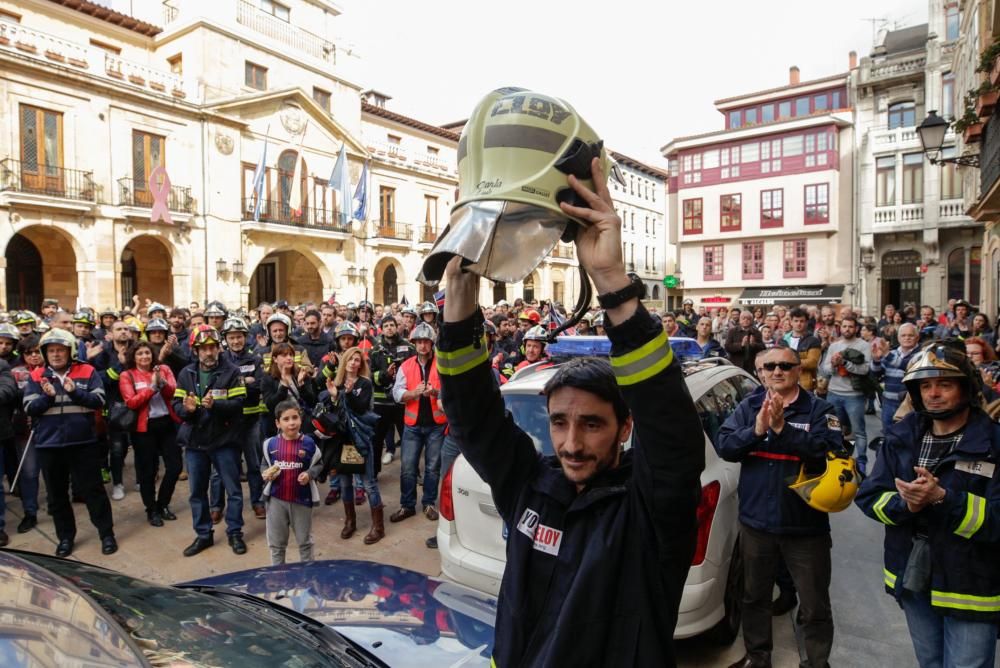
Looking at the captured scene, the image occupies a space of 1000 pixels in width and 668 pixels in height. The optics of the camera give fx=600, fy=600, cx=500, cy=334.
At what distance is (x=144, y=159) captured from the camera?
2117cm

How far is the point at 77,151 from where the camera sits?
19406mm

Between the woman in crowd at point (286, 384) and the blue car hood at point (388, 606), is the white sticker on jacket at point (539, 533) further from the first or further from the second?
the woman in crowd at point (286, 384)

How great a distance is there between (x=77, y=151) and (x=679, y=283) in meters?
38.0

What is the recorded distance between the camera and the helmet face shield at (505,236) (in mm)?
1260

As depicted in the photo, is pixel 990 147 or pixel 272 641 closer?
pixel 272 641

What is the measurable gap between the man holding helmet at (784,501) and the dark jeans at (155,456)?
18.7 ft

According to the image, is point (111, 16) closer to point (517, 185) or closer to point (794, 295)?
point (517, 185)

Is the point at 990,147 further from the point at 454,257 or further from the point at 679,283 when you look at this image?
the point at 679,283

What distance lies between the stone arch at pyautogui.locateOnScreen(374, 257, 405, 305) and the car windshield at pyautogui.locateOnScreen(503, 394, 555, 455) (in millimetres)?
26433

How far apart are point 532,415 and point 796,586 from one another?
6.08 ft

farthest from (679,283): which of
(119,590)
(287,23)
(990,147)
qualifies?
(119,590)

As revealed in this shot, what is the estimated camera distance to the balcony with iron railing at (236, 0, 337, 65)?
80.3ft

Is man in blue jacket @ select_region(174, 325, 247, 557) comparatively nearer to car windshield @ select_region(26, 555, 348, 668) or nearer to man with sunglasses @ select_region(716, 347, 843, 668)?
car windshield @ select_region(26, 555, 348, 668)

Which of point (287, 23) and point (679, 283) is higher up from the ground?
point (287, 23)
